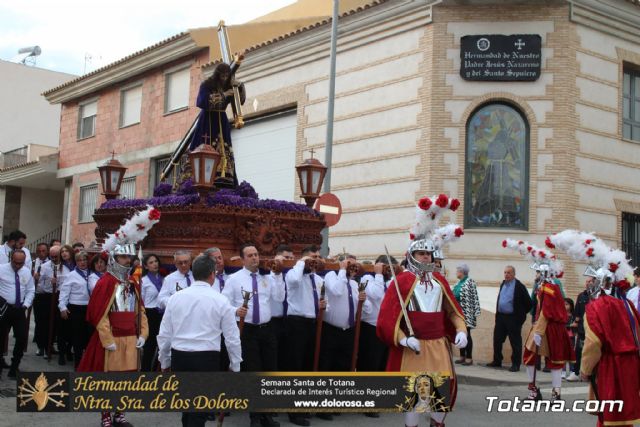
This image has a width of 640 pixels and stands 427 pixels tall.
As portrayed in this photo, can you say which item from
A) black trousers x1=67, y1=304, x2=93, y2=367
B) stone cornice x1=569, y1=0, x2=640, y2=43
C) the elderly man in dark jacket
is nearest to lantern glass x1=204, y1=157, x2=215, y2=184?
black trousers x1=67, y1=304, x2=93, y2=367

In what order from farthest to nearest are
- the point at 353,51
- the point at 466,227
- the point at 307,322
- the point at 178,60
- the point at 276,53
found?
the point at 178,60
the point at 276,53
the point at 353,51
the point at 466,227
the point at 307,322

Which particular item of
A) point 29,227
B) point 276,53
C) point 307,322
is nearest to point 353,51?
point 276,53

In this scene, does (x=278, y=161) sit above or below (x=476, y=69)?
below

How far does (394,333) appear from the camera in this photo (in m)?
7.34

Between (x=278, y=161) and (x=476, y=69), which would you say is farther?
(x=278, y=161)

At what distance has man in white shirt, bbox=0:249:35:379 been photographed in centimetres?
1102

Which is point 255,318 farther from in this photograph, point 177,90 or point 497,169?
point 177,90

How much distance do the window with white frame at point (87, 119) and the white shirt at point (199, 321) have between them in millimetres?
23758

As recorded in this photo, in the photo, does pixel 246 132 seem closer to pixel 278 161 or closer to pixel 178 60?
pixel 278 161

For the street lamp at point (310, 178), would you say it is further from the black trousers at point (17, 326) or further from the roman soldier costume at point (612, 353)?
the roman soldier costume at point (612, 353)

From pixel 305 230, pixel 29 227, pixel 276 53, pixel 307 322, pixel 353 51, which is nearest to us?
pixel 307 322

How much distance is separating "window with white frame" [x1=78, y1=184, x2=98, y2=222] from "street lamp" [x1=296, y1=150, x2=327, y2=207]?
55.0 feet

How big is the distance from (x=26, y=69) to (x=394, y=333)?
35.6 metres

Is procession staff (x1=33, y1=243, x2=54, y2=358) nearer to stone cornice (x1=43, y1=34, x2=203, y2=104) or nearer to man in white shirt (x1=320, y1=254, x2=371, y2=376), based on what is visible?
man in white shirt (x1=320, y1=254, x2=371, y2=376)
